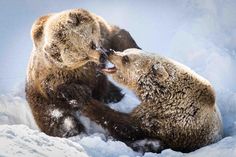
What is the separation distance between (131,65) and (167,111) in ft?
0.90

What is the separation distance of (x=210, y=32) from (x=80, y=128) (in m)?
1.58

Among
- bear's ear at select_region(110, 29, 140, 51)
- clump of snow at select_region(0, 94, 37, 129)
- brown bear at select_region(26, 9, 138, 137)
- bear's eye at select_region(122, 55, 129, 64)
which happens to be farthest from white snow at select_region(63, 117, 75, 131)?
bear's ear at select_region(110, 29, 140, 51)

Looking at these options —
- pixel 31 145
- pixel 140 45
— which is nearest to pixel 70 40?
pixel 31 145

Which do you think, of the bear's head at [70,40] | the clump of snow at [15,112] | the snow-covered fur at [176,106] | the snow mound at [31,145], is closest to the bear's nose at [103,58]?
the bear's head at [70,40]

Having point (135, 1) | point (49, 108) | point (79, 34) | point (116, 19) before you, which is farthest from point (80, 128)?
point (135, 1)

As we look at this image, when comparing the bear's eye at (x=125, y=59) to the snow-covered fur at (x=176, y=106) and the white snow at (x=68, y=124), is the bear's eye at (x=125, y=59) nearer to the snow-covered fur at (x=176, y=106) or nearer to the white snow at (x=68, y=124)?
the snow-covered fur at (x=176, y=106)

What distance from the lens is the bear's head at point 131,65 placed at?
339 cm

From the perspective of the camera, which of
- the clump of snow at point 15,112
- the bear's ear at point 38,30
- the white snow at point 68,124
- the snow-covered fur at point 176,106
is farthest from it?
the clump of snow at point 15,112

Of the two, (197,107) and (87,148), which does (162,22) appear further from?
(87,148)

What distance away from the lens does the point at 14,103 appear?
12.4ft

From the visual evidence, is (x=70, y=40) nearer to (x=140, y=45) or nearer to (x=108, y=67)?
(x=108, y=67)

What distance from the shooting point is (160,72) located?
3.32 m

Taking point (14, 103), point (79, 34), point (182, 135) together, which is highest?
point (79, 34)

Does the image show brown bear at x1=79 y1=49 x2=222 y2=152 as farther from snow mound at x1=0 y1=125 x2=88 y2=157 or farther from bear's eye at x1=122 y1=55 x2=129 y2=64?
snow mound at x1=0 y1=125 x2=88 y2=157
